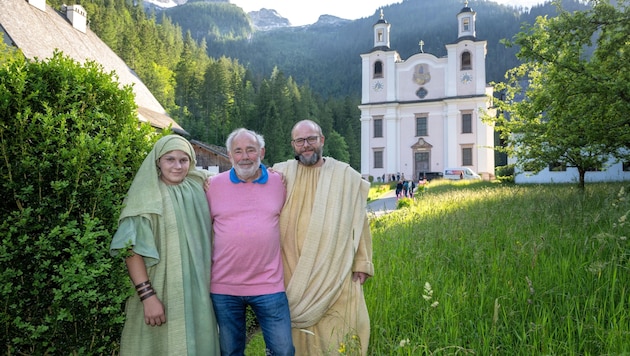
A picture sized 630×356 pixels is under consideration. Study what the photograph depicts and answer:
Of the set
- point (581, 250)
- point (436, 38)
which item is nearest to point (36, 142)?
point (581, 250)

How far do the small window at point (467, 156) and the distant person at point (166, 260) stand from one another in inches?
1753

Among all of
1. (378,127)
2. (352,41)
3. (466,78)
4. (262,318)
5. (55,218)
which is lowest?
(262,318)

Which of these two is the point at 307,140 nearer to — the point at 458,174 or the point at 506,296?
the point at 506,296

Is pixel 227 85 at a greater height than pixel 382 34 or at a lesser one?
lesser

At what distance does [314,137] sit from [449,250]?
9.56 ft

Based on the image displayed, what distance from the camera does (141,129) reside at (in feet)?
10.3

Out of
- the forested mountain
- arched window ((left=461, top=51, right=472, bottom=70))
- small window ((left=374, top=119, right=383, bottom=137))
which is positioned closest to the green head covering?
small window ((left=374, top=119, right=383, bottom=137))

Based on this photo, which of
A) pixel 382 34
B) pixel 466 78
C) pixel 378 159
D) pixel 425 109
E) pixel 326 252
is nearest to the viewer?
pixel 326 252

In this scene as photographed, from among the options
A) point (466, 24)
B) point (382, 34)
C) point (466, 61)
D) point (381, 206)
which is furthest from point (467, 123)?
point (381, 206)

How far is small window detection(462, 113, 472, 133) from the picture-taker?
44.5 meters

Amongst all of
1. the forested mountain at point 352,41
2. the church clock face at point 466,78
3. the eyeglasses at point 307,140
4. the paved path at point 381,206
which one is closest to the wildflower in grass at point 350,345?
the eyeglasses at point 307,140

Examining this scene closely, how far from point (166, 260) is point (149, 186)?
1.52 feet

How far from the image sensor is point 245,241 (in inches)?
108

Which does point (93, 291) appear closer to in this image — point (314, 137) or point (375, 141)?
point (314, 137)
